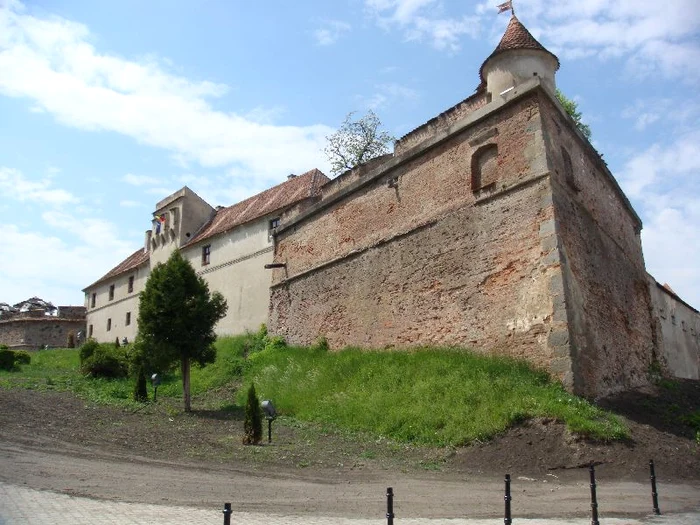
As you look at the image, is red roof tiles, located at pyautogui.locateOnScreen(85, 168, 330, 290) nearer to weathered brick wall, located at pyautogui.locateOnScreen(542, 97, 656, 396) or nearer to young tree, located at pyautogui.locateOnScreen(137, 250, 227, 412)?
young tree, located at pyautogui.locateOnScreen(137, 250, 227, 412)

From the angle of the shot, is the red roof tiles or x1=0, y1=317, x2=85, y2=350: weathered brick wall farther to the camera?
x1=0, y1=317, x2=85, y2=350: weathered brick wall

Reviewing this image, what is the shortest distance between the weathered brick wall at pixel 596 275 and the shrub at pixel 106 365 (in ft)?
60.9

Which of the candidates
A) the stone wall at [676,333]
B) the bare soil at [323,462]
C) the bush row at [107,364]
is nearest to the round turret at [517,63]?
the stone wall at [676,333]

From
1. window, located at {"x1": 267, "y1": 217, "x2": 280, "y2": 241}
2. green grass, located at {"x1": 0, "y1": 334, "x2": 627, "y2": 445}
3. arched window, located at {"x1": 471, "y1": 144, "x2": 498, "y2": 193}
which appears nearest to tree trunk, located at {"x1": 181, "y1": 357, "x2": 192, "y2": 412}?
green grass, located at {"x1": 0, "y1": 334, "x2": 627, "y2": 445}

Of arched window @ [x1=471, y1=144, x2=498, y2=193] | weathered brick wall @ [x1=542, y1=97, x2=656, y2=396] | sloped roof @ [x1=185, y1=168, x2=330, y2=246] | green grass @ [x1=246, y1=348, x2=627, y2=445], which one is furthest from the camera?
sloped roof @ [x1=185, y1=168, x2=330, y2=246]

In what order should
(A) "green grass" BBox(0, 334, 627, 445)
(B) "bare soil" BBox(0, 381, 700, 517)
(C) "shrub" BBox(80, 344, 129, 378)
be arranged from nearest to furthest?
(B) "bare soil" BBox(0, 381, 700, 517), (A) "green grass" BBox(0, 334, 627, 445), (C) "shrub" BBox(80, 344, 129, 378)

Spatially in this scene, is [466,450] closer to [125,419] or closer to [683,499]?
[683,499]

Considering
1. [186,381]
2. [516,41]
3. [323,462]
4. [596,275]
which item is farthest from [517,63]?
[186,381]

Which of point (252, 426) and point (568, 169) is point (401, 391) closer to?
point (252, 426)

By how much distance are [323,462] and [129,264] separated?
3581 cm

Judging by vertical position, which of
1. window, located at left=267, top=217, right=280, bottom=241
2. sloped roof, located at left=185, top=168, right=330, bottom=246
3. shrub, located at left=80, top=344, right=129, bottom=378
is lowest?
shrub, located at left=80, top=344, right=129, bottom=378

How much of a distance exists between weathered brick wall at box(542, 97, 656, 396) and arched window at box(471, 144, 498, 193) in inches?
64.3

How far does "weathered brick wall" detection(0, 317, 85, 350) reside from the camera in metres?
44.1

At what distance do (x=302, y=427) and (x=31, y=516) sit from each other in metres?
9.06
